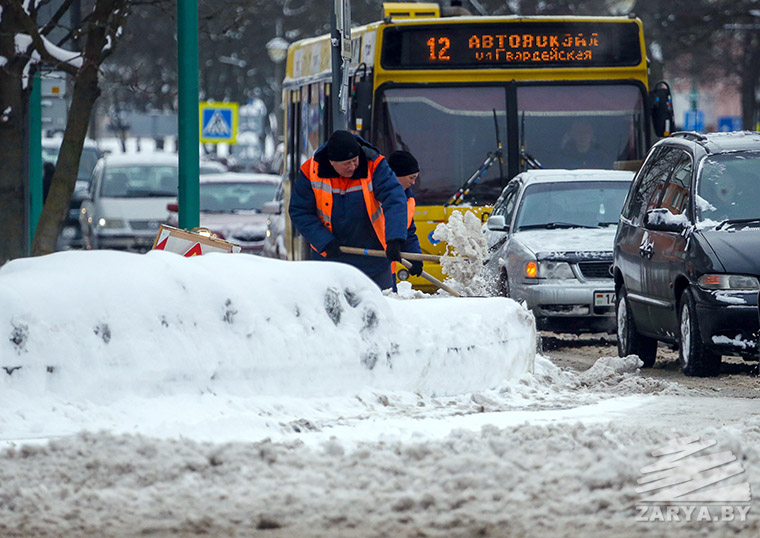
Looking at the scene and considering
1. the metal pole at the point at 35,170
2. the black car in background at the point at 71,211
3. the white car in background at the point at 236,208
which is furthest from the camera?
the black car in background at the point at 71,211

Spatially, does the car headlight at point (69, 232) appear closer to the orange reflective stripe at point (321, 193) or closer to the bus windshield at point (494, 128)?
the bus windshield at point (494, 128)

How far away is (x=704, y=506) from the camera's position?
606cm

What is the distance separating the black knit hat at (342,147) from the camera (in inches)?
392

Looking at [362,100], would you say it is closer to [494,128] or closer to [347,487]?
[494,128]

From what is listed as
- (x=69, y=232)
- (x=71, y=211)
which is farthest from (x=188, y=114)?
(x=71, y=211)

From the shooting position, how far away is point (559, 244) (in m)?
14.4

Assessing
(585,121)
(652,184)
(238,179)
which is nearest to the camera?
(652,184)

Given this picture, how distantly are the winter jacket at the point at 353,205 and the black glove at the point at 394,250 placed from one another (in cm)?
6

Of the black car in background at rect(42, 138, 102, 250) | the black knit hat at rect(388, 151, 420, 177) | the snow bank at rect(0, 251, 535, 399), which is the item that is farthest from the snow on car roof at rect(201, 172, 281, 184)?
the snow bank at rect(0, 251, 535, 399)

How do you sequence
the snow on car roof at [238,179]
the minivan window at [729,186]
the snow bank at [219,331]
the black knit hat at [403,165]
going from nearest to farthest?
the snow bank at [219,331], the minivan window at [729,186], the black knit hat at [403,165], the snow on car roof at [238,179]

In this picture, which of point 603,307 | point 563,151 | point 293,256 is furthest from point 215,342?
point 293,256

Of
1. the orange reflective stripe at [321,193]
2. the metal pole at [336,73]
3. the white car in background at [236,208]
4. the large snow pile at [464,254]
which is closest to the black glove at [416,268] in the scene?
the orange reflective stripe at [321,193]

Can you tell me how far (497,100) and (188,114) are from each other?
4.30m

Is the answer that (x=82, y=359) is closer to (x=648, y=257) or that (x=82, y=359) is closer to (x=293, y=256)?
(x=648, y=257)
